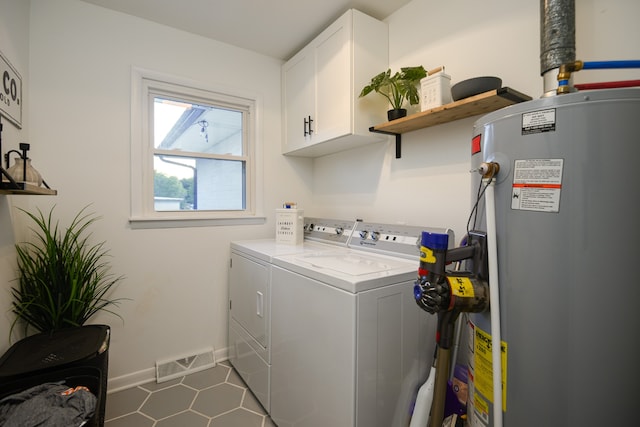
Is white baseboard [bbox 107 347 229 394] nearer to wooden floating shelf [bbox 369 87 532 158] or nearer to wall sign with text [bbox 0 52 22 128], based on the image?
wall sign with text [bbox 0 52 22 128]

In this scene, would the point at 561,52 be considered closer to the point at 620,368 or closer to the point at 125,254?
the point at 620,368

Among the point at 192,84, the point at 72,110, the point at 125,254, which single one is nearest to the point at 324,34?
the point at 192,84

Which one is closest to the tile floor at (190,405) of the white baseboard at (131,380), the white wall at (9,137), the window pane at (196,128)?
the white baseboard at (131,380)

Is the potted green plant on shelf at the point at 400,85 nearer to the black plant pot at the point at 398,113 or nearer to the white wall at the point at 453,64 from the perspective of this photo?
the black plant pot at the point at 398,113

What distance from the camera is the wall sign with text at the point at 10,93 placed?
4.40 ft

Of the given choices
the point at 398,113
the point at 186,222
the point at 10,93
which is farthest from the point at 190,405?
the point at 398,113

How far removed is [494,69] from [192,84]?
6.60 feet

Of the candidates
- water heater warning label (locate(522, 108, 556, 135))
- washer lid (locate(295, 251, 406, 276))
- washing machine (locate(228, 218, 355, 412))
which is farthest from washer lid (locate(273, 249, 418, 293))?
water heater warning label (locate(522, 108, 556, 135))

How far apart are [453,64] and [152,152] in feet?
6.84

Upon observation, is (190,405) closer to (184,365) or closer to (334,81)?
(184,365)

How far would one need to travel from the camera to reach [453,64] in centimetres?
165

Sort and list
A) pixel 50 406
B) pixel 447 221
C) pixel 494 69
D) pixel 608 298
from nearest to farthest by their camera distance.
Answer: pixel 608 298
pixel 50 406
pixel 494 69
pixel 447 221

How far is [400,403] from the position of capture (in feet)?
4.12

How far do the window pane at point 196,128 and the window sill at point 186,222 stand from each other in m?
0.55
